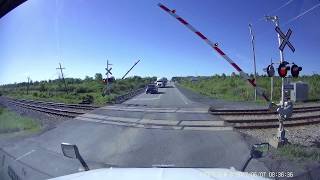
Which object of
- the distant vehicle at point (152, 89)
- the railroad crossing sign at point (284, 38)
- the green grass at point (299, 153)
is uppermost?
the railroad crossing sign at point (284, 38)

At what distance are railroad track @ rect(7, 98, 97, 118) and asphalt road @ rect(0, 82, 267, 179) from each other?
0.11m

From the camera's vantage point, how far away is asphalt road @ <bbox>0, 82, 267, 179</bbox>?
411 cm

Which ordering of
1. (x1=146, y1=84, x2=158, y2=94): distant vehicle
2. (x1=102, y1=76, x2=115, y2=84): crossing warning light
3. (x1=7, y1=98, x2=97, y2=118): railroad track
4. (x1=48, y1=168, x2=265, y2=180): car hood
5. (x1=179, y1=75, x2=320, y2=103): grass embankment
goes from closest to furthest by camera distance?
1. (x1=48, y1=168, x2=265, y2=180): car hood
2. (x1=102, y1=76, x2=115, y2=84): crossing warning light
3. (x1=179, y1=75, x2=320, y2=103): grass embankment
4. (x1=7, y1=98, x2=97, y2=118): railroad track
5. (x1=146, y1=84, x2=158, y2=94): distant vehicle

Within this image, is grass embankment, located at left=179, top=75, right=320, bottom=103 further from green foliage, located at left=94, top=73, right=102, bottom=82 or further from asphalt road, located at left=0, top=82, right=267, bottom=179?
green foliage, located at left=94, top=73, right=102, bottom=82

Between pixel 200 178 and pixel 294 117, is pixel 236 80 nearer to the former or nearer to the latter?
pixel 294 117

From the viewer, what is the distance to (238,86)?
4535 millimetres

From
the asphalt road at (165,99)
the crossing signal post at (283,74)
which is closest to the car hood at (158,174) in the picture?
the crossing signal post at (283,74)

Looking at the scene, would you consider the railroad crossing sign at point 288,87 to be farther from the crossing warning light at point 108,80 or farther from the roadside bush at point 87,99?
the roadside bush at point 87,99

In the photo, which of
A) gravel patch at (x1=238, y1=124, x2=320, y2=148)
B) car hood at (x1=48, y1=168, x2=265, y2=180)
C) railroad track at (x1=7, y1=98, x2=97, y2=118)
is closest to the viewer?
car hood at (x1=48, y1=168, x2=265, y2=180)

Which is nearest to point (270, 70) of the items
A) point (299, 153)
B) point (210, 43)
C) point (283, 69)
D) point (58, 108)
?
point (283, 69)

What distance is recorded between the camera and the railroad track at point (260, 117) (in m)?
4.68

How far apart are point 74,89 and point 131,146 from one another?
83cm

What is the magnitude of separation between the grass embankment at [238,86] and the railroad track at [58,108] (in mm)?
1224

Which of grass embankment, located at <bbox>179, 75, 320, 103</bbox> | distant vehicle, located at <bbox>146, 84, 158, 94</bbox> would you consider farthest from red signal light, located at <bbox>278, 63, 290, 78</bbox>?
distant vehicle, located at <bbox>146, 84, 158, 94</bbox>
